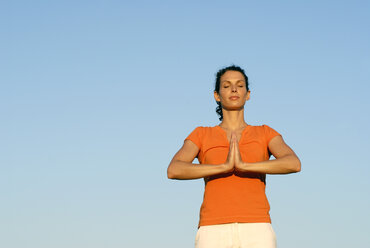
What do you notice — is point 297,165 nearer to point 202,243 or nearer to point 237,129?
point 237,129

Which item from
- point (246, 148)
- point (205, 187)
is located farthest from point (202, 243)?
point (246, 148)

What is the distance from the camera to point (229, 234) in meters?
6.71

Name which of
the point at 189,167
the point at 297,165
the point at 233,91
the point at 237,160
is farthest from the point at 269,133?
the point at 189,167

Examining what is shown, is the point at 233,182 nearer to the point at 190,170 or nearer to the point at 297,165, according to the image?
the point at 190,170

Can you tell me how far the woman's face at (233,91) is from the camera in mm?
7699

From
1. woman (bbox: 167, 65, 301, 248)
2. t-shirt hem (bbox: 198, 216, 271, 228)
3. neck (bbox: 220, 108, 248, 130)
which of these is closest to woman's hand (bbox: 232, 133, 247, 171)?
woman (bbox: 167, 65, 301, 248)

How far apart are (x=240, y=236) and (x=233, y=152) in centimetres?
98

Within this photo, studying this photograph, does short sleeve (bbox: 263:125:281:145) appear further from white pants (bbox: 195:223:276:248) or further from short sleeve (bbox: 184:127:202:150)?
white pants (bbox: 195:223:276:248)

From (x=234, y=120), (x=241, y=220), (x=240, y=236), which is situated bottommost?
(x=240, y=236)

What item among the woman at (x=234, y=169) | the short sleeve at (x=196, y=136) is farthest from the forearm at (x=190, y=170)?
the short sleeve at (x=196, y=136)

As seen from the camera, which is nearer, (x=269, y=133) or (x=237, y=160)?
(x=237, y=160)

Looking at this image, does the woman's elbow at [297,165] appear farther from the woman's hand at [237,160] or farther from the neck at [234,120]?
the neck at [234,120]

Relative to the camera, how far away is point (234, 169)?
7035mm

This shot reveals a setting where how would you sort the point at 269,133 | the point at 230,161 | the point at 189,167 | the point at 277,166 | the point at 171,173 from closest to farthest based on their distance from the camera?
the point at 230,161
the point at 277,166
the point at 189,167
the point at 171,173
the point at 269,133
